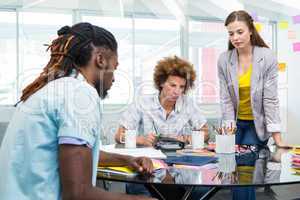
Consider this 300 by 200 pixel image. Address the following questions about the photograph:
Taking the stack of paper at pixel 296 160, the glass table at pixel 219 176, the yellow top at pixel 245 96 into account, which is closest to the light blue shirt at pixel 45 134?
the glass table at pixel 219 176

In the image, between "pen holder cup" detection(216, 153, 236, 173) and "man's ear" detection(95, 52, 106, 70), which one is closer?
"man's ear" detection(95, 52, 106, 70)

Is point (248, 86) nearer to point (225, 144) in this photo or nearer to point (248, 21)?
point (248, 21)

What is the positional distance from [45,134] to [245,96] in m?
1.59

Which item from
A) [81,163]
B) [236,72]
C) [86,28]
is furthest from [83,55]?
[236,72]

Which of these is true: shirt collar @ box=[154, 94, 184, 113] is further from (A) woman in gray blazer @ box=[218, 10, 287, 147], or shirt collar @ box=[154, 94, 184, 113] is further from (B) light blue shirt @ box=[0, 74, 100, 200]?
(B) light blue shirt @ box=[0, 74, 100, 200]

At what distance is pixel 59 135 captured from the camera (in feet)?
3.09

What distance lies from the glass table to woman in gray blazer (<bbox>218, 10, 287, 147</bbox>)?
2.06 feet

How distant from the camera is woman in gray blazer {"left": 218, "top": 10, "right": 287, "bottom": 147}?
221 cm

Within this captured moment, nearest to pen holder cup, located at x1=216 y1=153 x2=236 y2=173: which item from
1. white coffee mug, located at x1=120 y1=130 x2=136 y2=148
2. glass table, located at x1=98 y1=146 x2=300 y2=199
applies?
glass table, located at x1=98 y1=146 x2=300 y2=199

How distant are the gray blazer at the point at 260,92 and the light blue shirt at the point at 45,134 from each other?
131cm

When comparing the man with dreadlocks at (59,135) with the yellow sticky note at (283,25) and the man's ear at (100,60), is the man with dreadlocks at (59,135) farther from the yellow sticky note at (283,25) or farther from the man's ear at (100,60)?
the yellow sticky note at (283,25)

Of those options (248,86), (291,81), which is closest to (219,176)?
(248,86)

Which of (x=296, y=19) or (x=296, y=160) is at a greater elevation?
(x=296, y=19)

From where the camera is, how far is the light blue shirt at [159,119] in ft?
7.59
